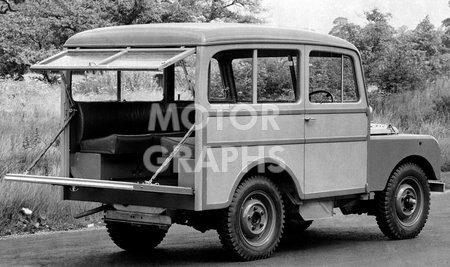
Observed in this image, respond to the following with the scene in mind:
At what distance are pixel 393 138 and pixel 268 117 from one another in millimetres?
2010

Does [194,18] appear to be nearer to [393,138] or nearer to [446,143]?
[446,143]

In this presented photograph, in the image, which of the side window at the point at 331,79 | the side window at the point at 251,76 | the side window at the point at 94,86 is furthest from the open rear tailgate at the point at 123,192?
the side window at the point at 331,79

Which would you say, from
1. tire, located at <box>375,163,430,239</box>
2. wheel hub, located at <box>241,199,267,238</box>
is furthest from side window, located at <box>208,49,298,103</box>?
tire, located at <box>375,163,430,239</box>

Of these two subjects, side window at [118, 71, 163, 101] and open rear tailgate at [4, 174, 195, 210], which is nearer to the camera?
open rear tailgate at [4, 174, 195, 210]

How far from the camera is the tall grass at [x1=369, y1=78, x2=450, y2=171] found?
22.0 metres

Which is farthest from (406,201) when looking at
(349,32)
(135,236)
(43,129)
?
(349,32)

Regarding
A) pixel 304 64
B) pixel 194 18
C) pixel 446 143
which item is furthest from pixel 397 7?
pixel 304 64

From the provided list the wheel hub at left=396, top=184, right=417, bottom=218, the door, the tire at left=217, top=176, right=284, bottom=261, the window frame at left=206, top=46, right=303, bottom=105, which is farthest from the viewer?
the wheel hub at left=396, top=184, right=417, bottom=218

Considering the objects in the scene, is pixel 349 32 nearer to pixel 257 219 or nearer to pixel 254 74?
pixel 254 74

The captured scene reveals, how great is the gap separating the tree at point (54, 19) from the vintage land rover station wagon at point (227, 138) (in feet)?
36.6

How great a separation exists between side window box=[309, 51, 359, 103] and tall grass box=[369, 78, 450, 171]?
1036 centimetres

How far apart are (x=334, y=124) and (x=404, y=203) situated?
1.51m

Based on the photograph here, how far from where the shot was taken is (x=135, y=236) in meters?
10.4

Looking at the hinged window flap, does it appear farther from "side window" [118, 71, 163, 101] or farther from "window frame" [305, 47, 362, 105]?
"window frame" [305, 47, 362, 105]
